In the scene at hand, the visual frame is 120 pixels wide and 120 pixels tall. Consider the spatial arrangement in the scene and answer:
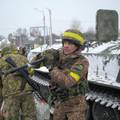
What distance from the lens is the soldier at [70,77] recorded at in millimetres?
4567

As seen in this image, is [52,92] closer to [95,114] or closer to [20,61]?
[20,61]

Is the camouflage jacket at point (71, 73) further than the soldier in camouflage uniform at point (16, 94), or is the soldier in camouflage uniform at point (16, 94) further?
the soldier in camouflage uniform at point (16, 94)

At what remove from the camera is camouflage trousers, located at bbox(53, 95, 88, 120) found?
4.89 meters

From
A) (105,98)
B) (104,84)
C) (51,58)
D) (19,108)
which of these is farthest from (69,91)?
(105,98)

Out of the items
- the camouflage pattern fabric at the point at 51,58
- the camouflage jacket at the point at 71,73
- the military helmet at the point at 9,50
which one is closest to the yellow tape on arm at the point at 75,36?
the camouflage jacket at the point at 71,73

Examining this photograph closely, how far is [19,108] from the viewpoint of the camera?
6.92 metres

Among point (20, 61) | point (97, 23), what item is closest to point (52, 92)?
point (20, 61)

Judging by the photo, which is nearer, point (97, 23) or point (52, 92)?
point (52, 92)

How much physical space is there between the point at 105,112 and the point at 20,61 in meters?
2.70

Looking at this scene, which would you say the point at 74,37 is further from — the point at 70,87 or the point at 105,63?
the point at 105,63

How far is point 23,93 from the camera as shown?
6758 mm

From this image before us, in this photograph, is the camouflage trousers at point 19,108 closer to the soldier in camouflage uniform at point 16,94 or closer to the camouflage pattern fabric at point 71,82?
the soldier in camouflage uniform at point 16,94

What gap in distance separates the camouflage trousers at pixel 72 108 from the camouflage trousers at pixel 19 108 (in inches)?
76.0

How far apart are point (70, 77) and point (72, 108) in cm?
53
